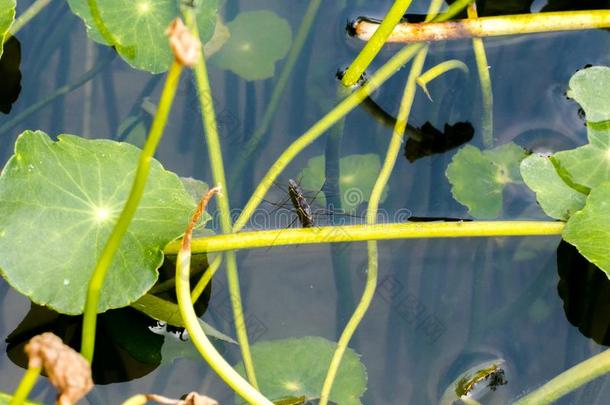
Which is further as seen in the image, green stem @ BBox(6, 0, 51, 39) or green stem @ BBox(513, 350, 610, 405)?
green stem @ BBox(6, 0, 51, 39)

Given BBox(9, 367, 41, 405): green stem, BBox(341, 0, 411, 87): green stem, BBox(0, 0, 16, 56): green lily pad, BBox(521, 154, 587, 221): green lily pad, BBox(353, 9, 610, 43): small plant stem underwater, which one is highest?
BBox(353, 9, 610, 43): small plant stem underwater

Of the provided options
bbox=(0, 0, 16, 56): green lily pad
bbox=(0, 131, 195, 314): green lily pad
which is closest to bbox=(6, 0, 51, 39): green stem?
bbox=(0, 0, 16, 56): green lily pad

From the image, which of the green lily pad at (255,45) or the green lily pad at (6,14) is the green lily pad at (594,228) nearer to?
the green lily pad at (255,45)

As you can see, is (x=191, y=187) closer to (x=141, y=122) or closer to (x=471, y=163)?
(x=141, y=122)

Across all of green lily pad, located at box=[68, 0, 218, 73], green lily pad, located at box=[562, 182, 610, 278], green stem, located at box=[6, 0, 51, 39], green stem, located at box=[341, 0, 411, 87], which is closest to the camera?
green lily pad, located at box=[562, 182, 610, 278]

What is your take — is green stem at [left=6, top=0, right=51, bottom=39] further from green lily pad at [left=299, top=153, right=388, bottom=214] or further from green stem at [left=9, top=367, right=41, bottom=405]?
green stem at [left=9, top=367, right=41, bottom=405]
